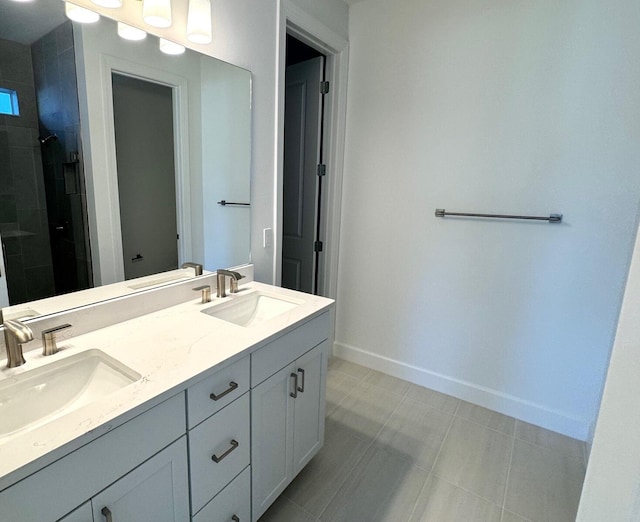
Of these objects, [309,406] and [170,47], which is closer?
[170,47]

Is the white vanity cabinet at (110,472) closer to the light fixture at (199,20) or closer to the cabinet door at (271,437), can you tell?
the cabinet door at (271,437)

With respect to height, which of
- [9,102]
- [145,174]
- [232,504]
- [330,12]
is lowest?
[232,504]

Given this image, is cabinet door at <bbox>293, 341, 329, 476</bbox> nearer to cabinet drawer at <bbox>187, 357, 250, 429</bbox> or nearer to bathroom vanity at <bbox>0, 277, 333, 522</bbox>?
bathroom vanity at <bbox>0, 277, 333, 522</bbox>

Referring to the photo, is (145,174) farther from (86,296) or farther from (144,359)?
(144,359)

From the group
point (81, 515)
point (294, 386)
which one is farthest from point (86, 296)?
point (294, 386)

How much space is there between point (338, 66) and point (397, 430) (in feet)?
7.41

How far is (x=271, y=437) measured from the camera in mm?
1290

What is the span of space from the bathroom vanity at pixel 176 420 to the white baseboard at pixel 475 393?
3.46ft

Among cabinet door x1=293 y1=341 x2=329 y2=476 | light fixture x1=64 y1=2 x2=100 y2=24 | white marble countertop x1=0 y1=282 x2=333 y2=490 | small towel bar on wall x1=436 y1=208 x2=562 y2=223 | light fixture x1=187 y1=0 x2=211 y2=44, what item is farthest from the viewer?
small towel bar on wall x1=436 y1=208 x2=562 y2=223

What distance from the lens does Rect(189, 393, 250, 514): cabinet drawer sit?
A: 99cm

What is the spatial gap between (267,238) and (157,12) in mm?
1062

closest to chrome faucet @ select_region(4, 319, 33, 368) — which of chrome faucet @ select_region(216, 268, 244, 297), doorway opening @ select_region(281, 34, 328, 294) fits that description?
chrome faucet @ select_region(216, 268, 244, 297)

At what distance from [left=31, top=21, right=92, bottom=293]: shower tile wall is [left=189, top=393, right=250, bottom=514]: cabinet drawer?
26.4 inches

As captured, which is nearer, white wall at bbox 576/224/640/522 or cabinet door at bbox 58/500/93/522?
white wall at bbox 576/224/640/522
